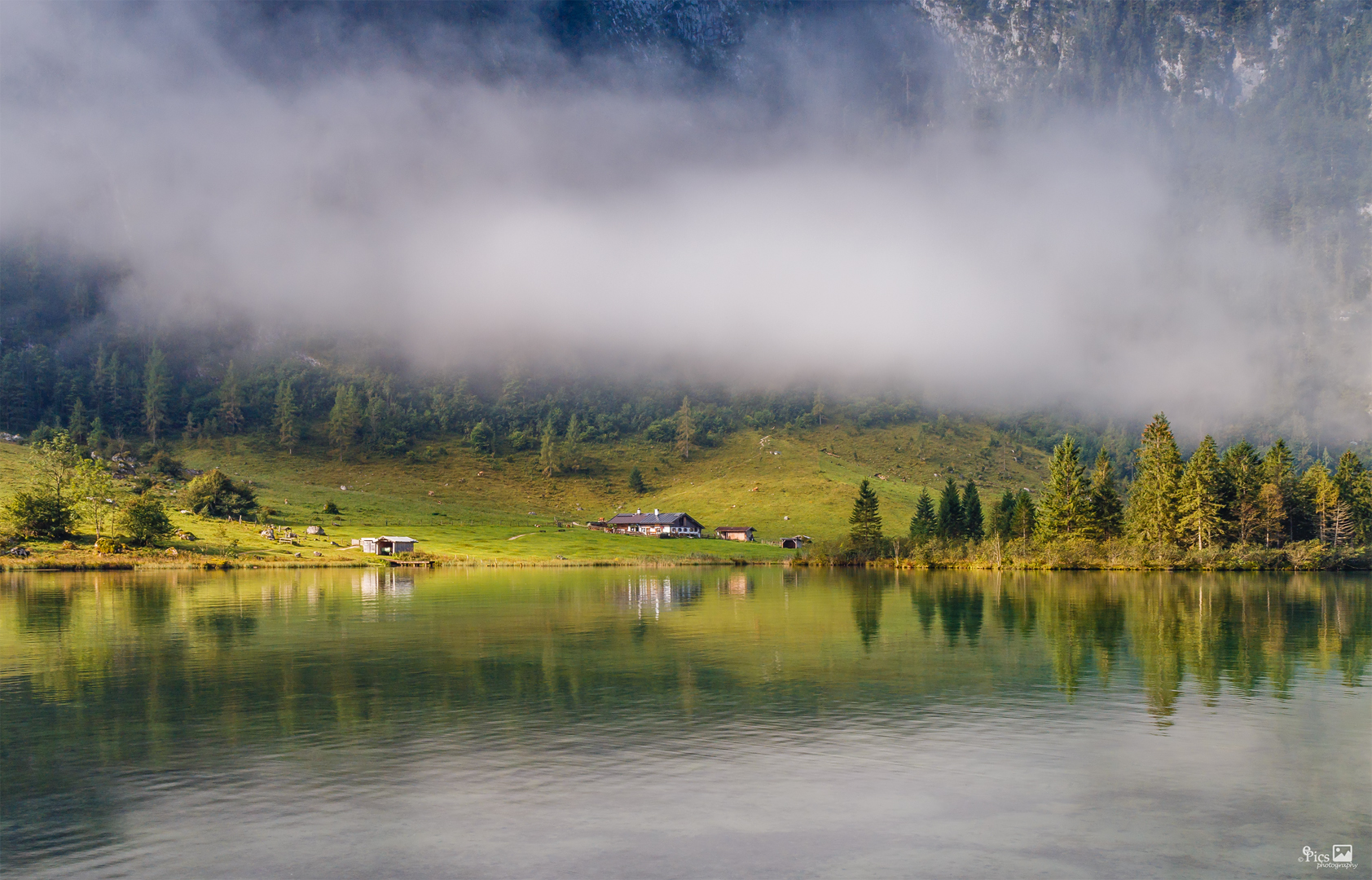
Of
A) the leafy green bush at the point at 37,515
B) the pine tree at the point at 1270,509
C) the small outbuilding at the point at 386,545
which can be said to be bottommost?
the small outbuilding at the point at 386,545

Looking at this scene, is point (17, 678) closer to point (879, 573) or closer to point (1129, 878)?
point (1129, 878)

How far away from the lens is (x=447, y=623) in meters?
61.7

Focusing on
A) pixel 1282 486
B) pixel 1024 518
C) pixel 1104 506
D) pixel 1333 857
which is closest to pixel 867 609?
pixel 1333 857

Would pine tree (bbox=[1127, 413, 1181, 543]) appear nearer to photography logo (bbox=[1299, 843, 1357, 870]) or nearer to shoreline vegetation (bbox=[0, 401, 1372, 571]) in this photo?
shoreline vegetation (bbox=[0, 401, 1372, 571])

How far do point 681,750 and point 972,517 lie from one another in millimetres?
161763

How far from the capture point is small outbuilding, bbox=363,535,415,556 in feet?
520

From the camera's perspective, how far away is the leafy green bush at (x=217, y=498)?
576 feet

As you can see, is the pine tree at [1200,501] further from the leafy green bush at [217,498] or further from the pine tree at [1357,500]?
the leafy green bush at [217,498]

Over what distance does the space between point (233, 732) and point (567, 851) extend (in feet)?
52.7

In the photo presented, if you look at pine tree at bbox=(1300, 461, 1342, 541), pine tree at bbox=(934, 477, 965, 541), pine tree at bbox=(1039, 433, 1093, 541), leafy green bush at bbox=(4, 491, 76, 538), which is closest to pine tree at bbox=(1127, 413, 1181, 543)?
pine tree at bbox=(1039, 433, 1093, 541)

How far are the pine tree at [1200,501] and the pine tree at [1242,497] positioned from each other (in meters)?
3.55

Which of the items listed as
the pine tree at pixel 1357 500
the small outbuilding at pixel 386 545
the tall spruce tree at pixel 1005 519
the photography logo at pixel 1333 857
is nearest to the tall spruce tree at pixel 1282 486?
the pine tree at pixel 1357 500

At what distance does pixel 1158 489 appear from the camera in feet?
444

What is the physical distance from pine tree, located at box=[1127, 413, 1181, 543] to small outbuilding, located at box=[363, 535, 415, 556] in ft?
398
